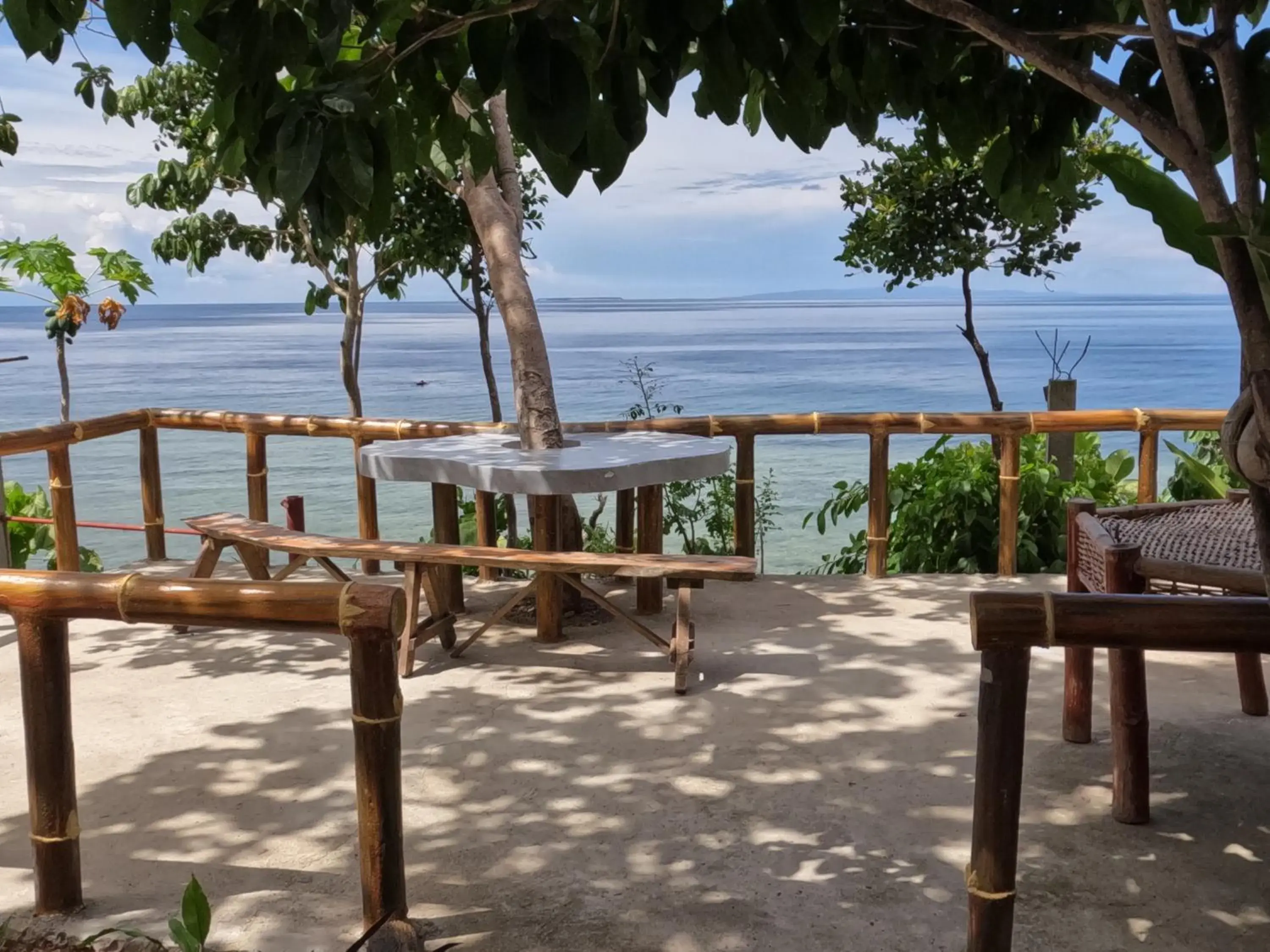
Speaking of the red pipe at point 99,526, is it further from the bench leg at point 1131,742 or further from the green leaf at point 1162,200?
the green leaf at point 1162,200

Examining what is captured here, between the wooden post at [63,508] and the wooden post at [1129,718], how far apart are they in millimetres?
3931

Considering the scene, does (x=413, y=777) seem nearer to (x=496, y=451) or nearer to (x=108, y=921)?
(x=108, y=921)

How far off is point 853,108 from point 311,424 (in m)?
3.78

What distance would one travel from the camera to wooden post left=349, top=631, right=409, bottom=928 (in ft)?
6.57

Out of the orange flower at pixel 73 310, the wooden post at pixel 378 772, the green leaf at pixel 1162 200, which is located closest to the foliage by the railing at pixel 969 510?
the wooden post at pixel 378 772

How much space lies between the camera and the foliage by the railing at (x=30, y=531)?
596cm

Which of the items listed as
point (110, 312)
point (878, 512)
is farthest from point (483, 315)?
point (878, 512)

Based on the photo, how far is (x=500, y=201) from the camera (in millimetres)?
4559

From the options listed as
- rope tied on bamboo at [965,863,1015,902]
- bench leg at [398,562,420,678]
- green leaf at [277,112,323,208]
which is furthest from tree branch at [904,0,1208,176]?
bench leg at [398,562,420,678]

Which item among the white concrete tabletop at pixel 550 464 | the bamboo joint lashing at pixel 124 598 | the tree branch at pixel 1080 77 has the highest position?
the tree branch at pixel 1080 77

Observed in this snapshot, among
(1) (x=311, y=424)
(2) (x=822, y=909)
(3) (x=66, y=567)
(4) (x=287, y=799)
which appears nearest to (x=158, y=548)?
(3) (x=66, y=567)

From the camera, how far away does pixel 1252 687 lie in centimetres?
323

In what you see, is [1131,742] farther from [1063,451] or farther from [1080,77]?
[1063,451]

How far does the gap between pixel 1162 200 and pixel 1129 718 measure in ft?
5.02
